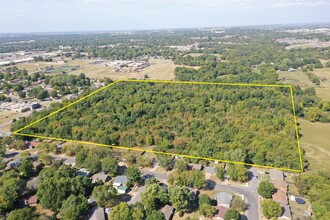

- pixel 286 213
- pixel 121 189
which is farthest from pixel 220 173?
pixel 121 189

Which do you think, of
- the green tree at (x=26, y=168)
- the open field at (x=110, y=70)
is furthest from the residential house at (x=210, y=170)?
the open field at (x=110, y=70)

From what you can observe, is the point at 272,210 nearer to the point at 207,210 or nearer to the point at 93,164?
the point at 207,210

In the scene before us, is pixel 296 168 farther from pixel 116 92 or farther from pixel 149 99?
pixel 116 92

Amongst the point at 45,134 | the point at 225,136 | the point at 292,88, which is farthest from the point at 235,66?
the point at 45,134

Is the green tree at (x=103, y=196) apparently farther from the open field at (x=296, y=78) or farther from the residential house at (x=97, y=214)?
the open field at (x=296, y=78)

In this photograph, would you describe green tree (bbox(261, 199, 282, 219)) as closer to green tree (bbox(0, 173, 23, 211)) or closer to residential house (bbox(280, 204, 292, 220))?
residential house (bbox(280, 204, 292, 220))

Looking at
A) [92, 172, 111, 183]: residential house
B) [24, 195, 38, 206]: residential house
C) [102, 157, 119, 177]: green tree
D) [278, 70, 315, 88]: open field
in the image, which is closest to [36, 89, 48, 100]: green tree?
[92, 172, 111, 183]: residential house

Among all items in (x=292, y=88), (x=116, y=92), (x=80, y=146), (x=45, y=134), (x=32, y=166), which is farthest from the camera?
(x=292, y=88)
